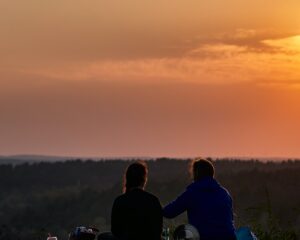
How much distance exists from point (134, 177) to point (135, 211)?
1.35 feet

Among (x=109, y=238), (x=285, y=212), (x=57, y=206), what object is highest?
(x=57, y=206)

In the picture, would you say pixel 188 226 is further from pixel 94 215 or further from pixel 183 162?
pixel 183 162

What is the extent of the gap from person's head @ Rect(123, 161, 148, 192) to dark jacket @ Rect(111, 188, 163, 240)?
72 mm

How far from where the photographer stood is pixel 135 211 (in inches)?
468

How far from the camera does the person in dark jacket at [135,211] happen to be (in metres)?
11.9

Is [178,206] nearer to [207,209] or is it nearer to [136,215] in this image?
[207,209]

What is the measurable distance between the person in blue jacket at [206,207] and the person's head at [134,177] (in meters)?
0.58

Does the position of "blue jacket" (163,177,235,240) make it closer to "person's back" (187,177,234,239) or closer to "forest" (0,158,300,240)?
"person's back" (187,177,234,239)

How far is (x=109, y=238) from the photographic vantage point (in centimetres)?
1206

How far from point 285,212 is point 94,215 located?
60.2ft

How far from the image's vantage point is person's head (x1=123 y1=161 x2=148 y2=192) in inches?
472

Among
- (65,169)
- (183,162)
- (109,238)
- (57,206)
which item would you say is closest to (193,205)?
(109,238)

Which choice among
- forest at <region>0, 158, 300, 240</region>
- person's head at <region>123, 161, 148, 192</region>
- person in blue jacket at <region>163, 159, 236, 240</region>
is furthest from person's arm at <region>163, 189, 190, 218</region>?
forest at <region>0, 158, 300, 240</region>

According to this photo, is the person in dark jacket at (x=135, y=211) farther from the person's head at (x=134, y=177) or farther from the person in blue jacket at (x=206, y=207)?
the person in blue jacket at (x=206, y=207)
